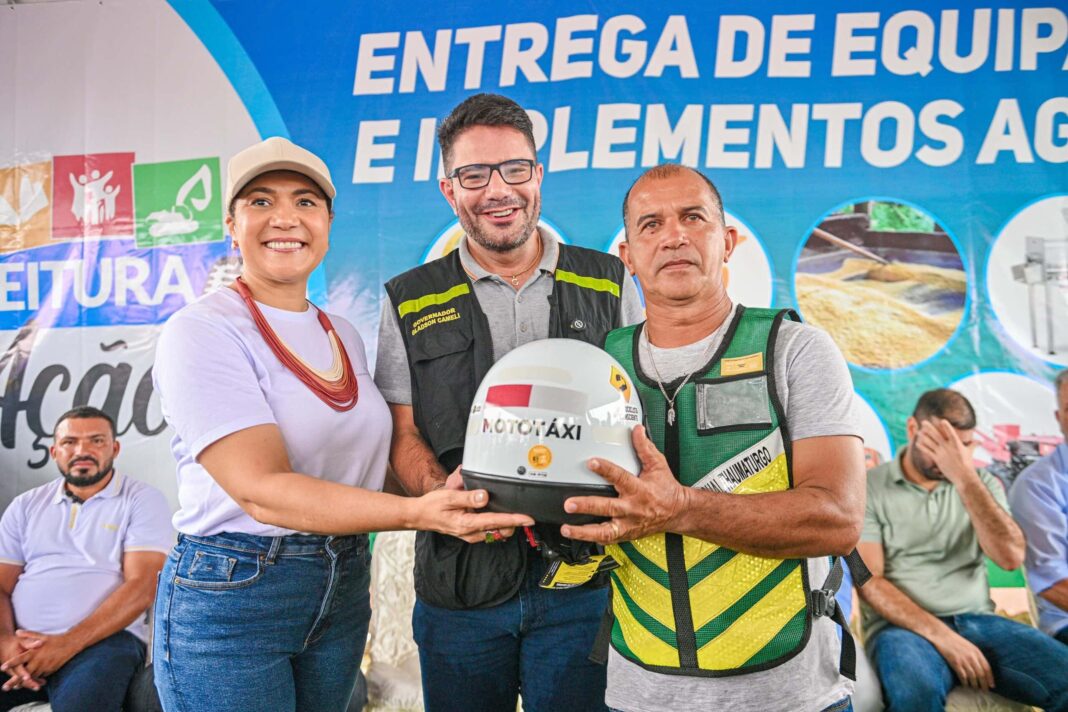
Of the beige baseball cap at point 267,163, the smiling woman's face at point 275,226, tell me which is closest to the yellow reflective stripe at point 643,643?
the smiling woman's face at point 275,226

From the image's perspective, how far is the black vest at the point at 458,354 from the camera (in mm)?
1909

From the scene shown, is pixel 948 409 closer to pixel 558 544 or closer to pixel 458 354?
pixel 458 354

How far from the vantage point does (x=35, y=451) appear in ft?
13.5

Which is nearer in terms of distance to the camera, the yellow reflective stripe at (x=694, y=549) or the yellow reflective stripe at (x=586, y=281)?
the yellow reflective stripe at (x=694, y=549)

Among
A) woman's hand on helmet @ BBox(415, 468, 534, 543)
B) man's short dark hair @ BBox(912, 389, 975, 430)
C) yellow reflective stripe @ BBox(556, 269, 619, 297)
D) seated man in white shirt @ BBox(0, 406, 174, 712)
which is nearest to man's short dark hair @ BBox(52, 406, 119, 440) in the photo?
seated man in white shirt @ BBox(0, 406, 174, 712)

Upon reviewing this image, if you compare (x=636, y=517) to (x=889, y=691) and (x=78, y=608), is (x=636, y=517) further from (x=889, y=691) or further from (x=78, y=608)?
(x=78, y=608)

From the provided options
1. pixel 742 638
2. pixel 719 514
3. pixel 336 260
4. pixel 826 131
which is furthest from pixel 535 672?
pixel 826 131

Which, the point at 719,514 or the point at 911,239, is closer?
the point at 719,514

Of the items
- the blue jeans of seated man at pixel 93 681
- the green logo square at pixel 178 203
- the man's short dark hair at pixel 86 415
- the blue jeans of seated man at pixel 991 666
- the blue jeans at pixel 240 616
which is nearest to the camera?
the blue jeans at pixel 240 616

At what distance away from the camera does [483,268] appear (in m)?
2.12

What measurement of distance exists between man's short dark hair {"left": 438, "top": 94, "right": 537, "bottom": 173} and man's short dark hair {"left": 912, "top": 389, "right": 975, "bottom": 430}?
7.86 feet

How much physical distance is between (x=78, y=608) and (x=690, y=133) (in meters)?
3.41

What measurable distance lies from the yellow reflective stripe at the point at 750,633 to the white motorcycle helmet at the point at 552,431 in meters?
0.32

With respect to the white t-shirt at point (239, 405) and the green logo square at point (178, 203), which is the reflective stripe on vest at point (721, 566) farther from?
the green logo square at point (178, 203)
